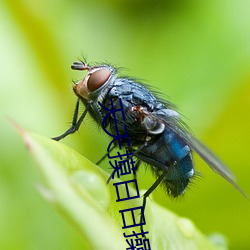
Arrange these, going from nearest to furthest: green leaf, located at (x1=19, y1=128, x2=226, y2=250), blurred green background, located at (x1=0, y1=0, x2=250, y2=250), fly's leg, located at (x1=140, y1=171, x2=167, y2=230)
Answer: green leaf, located at (x1=19, y1=128, x2=226, y2=250) < fly's leg, located at (x1=140, y1=171, x2=167, y2=230) < blurred green background, located at (x1=0, y1=0, x2=250, y2=250)

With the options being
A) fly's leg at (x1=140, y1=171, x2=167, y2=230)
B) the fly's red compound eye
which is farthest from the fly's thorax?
fly's leg at (x1=140, y1=171, x2=167, y2=230)

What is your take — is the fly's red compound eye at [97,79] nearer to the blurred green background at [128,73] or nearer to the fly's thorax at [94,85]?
the fly's thorax at [94,85]

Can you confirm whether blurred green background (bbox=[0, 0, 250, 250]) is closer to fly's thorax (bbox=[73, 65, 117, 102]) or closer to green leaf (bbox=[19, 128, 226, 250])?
fly's thorax (bbox=[73, 65, 117, 102])

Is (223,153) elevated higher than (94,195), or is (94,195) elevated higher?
(94,195)

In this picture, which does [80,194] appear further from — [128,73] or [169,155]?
[128,73]

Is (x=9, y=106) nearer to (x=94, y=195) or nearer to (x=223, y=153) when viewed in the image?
(x=223, y=153)

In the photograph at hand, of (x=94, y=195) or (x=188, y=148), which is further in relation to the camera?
(x=188, y=148)

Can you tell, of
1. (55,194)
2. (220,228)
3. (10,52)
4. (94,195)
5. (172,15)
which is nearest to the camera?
(55,194)

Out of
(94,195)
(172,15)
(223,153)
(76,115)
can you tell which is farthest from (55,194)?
(172,15)
